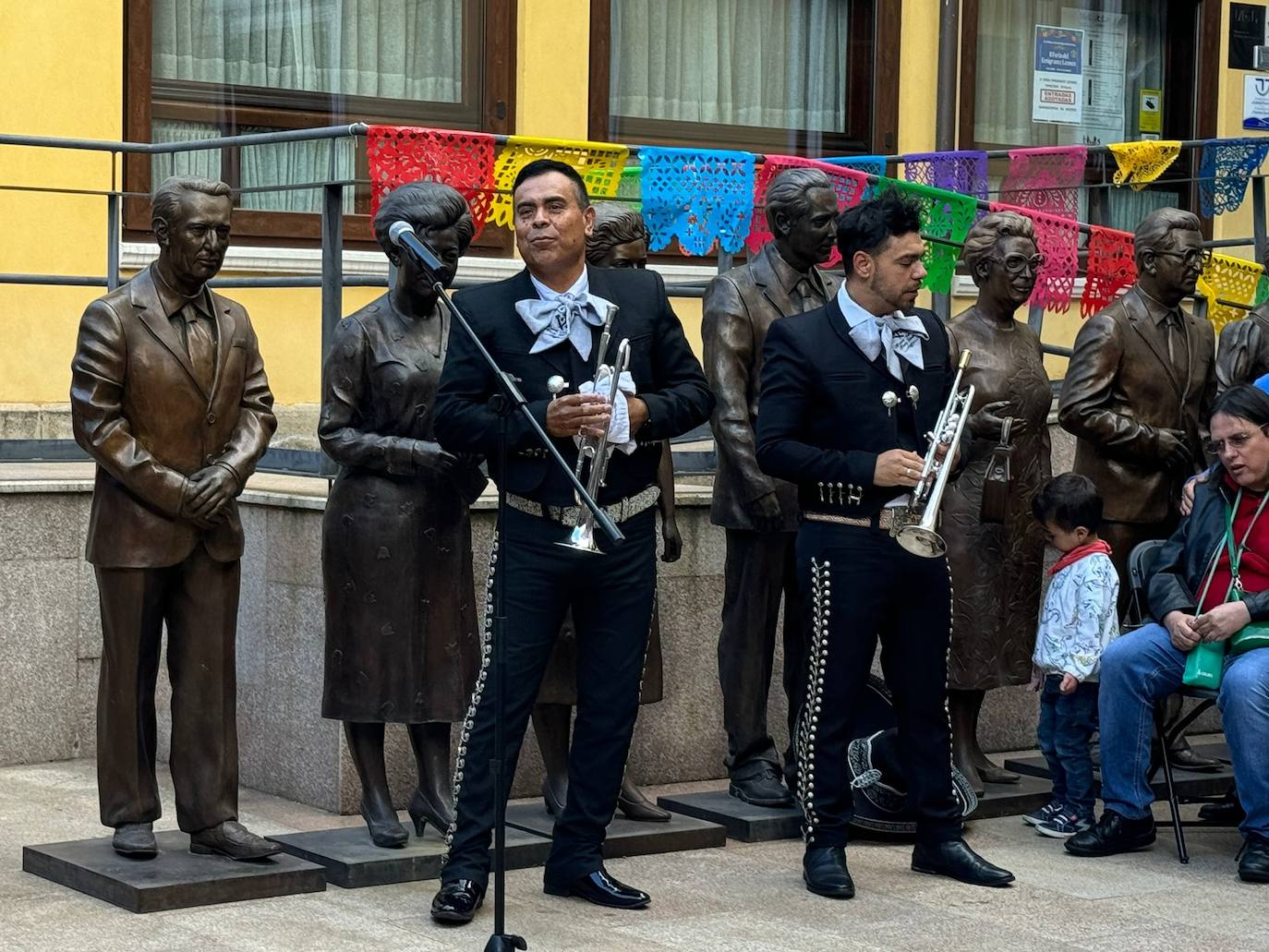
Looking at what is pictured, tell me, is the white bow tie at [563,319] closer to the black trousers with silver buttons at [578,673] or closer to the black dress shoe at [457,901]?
the black trousers with silver buttons at [578,673]

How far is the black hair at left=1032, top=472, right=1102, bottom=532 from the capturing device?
7.80 metres

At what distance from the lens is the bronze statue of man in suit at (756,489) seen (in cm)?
764

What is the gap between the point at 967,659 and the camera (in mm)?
8148

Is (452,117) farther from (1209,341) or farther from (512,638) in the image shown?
(512,638)

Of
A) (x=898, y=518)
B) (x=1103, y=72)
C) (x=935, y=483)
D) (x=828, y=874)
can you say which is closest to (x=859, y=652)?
(x=898, y=518)

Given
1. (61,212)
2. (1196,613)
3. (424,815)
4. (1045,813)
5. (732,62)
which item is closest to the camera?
(424,815)

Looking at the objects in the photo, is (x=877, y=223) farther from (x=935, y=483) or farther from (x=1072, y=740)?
(x=1072, y=740)

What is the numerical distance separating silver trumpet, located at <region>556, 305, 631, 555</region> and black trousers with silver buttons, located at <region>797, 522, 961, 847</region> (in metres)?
0.84

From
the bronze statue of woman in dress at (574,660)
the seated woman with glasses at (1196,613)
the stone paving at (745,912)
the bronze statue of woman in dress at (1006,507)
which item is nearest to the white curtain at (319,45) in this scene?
the bronze statue of woman in dress at (574,660)

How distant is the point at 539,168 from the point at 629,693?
1.53m

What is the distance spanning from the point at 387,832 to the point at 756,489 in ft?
5.39

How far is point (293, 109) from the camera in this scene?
1224 centimetres

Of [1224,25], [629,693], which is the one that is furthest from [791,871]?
[1224,25]

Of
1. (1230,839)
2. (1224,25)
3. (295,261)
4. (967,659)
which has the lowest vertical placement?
(1230,839)
